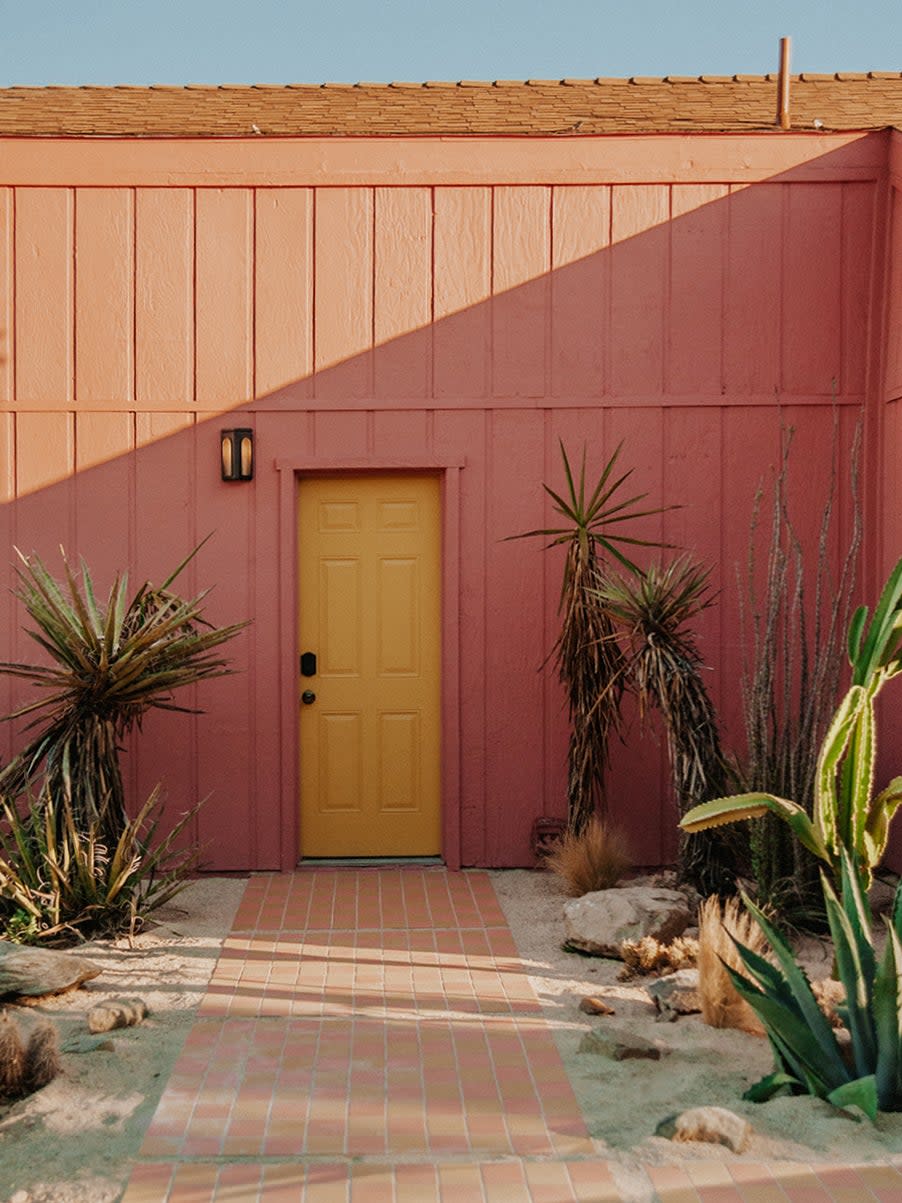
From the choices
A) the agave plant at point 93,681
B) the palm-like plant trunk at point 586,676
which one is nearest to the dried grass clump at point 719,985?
the palm-like plant trunk at point 586,676

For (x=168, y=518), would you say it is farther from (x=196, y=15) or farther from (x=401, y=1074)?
(x=196, y=15)

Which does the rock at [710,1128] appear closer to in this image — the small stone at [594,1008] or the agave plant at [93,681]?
the small stone at [594,1008]

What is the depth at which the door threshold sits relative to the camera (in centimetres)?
757

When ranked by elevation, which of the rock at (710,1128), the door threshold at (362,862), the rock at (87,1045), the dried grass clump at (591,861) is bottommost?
the rock at (87,1045)

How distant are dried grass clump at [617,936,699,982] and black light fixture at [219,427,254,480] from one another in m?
3.29

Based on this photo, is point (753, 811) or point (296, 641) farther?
point (296, 641)

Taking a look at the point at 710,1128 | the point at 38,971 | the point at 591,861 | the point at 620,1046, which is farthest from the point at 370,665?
the point at 710,1128

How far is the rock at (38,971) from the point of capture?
5203 mm

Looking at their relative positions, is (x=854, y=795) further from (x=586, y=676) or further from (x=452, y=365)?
(x=452, y=365)

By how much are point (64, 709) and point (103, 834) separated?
620 millimetres

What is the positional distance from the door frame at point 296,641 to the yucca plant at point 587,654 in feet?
1.86

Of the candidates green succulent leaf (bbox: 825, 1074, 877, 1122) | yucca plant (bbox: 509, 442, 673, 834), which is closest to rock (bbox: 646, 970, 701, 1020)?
green succulent leaf (bbox: 825, 1074, 877, 1122)

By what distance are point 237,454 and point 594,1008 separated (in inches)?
143

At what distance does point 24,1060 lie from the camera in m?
4.37
